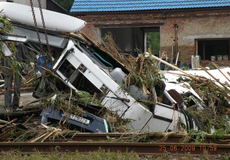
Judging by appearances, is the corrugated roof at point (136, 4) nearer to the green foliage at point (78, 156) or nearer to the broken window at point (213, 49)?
the broken window at point (213, 49)

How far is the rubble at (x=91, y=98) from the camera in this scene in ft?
31.1

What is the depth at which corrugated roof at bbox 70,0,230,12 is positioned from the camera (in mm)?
26578

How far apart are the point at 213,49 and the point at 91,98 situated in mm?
18700

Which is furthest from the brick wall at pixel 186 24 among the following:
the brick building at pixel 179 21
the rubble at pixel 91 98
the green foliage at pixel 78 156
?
the green foliage at pixel 78 156

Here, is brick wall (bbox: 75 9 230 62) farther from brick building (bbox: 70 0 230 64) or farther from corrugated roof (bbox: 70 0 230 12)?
corrugated roof (bbox: 70 0 230 12)

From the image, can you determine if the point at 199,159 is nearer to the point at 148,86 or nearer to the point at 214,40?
the point at 148,86

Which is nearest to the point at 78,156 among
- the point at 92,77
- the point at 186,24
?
the point at 92,77

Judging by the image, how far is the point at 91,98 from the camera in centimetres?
975

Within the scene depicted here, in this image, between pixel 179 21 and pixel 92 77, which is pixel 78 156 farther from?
pixel 179 21

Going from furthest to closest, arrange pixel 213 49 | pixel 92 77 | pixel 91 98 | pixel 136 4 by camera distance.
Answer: pixel 136 4, pixel 213 49, pixel 92 77, pixel 91 98

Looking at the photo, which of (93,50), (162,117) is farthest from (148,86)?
(93,50)

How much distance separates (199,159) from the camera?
7.60 metres

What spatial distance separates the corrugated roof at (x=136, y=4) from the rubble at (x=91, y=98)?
54.2 ft

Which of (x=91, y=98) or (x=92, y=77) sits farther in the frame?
(x=92, y=77)
